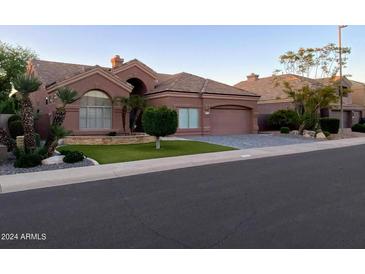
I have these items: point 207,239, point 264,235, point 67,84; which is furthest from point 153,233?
point 67,84

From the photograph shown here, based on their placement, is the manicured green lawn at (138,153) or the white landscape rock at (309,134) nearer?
A: the manicured green lawn at (138,153)

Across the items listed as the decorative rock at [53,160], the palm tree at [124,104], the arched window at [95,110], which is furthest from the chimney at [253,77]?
the decorative rock at [53,160]

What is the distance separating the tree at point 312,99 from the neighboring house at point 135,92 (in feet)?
13.8

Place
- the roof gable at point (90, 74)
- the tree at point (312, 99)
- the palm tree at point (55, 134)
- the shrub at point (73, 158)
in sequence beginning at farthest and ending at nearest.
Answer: the tree at point (312, 99) < the roof gable at point (90, 74) < the palm tree at point (55, 134) < the shrub at point (73, 158)

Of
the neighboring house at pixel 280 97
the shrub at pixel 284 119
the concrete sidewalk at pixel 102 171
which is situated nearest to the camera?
the concrete sidewalk at pixel 102 171

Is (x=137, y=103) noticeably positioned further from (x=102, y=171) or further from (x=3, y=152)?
(x=102, y=171)

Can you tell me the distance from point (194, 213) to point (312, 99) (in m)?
22.2

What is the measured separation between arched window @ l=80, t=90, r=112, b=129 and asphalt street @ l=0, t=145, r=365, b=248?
12.7 metres

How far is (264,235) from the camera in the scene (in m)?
4.28

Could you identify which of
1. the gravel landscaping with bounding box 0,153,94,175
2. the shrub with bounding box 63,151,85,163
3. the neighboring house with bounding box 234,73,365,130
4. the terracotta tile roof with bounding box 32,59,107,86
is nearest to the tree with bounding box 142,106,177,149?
the gravel landscaping with bounding box 0,153,94,175

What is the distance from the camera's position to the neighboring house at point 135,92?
2002 centimetres

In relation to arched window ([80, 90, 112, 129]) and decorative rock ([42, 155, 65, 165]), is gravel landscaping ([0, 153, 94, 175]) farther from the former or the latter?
arched window ([80, 90, 112, 129])

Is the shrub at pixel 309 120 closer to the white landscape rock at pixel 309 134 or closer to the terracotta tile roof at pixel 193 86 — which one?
the white landscape rock at pixel 309 134

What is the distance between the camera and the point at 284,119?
27.5 meters
